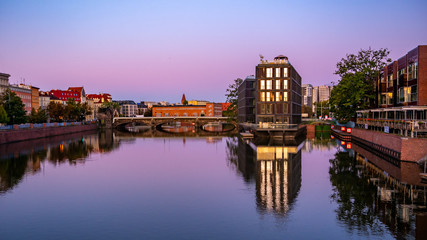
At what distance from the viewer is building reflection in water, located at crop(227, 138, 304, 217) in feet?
92.8

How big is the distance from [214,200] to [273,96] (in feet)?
252

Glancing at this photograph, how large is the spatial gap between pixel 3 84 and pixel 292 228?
433 ft

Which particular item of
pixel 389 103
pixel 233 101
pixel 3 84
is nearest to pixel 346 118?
pixel 389 103

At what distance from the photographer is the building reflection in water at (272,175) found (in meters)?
28.3

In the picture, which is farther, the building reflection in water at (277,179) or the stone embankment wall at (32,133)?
the stone embankment wall at (32,133)

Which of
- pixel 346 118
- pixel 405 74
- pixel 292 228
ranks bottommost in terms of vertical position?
pixel 292 228

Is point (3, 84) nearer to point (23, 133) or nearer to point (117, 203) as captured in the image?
point (23, 133)

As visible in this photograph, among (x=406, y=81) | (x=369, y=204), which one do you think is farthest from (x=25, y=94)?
(x=369, y=204)

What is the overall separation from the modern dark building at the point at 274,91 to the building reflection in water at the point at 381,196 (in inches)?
2089

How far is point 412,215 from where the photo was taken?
2467 cm

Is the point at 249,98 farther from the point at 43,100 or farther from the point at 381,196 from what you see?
the point at 43,100

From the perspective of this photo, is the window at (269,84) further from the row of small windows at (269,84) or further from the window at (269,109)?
the window at (269,109)

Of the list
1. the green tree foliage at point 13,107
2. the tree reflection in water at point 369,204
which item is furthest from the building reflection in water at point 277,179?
the green tree foliage at point 13,107

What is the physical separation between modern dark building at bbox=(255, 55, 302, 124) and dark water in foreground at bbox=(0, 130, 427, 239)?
50552mm
